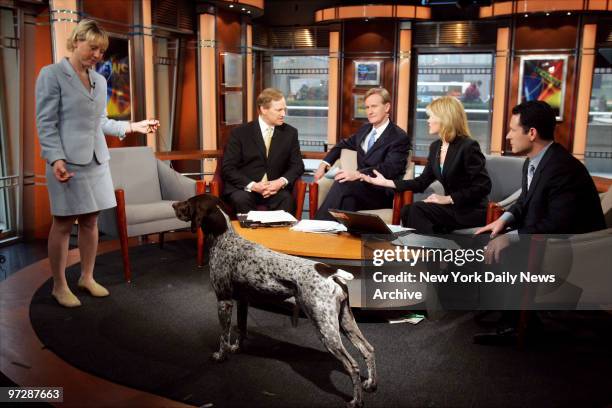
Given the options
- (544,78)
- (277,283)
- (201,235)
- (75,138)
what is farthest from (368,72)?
(277,283)

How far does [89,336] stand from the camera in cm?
325

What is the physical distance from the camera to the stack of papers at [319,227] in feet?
12.0

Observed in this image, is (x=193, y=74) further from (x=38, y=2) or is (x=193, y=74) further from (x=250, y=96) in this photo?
(x=38, y=2)

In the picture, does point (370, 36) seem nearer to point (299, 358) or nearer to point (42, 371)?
point (299, 358)

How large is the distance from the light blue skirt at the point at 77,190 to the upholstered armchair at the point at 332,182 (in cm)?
178

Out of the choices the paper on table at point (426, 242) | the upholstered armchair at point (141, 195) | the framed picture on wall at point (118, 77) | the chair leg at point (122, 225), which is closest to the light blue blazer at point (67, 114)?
the chair leg at point (122, 225)

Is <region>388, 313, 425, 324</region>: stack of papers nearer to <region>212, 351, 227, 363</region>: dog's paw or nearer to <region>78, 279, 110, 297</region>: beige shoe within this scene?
<region>212, 351, 227, 363</region>: dog's paw

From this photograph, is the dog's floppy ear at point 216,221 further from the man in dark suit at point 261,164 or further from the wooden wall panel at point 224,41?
the wooden wall panel at point 224,41

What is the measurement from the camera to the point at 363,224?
11.3 feet

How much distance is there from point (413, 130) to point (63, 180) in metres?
8.37

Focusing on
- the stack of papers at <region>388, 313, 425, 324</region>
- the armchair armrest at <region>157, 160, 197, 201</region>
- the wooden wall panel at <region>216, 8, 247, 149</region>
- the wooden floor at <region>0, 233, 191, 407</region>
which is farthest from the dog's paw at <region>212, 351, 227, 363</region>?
the wooden wall panel at <region>216, 8, 247, 149</region>

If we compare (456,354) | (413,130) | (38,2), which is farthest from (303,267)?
(413,130)

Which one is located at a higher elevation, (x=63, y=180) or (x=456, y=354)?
(x=63, y=180)

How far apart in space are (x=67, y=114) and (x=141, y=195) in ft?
5.13
